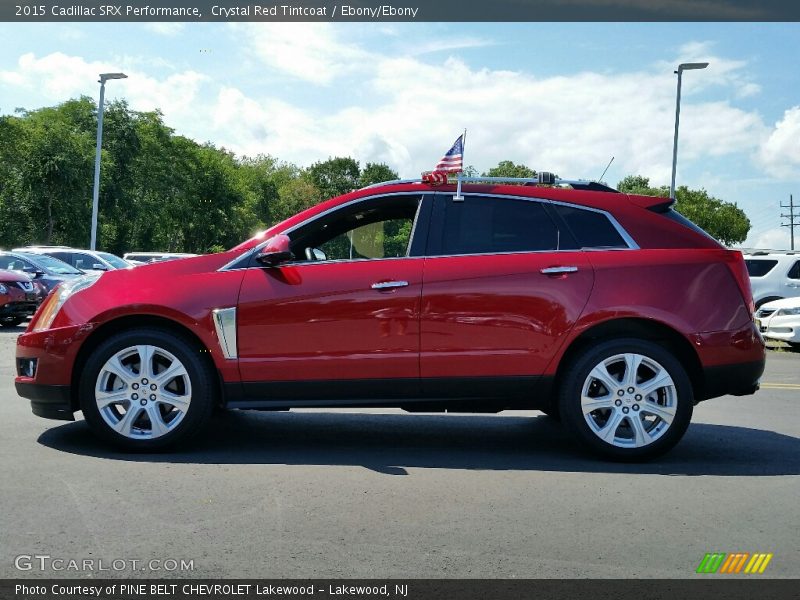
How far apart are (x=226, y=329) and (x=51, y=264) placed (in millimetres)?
16875

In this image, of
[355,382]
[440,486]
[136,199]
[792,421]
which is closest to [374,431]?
[355,382]

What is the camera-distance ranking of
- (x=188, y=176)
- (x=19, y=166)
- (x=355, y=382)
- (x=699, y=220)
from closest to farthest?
(x=355, y=382) < (x=19, y=166) < (x=188, y=176) < (x=699, y=220)

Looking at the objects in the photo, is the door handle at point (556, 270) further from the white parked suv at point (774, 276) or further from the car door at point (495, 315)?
the white parked suv at point (774, 276)

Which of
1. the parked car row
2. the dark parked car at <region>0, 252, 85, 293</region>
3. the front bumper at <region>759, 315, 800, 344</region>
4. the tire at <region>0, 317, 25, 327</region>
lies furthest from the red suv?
the dark parked car at <region>0, 252, 85, 293</region>

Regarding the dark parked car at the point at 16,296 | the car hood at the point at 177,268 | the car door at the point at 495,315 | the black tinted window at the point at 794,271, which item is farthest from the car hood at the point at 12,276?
the black tinted window at the point at 794,271

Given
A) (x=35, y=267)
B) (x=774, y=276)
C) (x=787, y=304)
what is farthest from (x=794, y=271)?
(x=35, y=267)

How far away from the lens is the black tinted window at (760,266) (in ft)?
69.4

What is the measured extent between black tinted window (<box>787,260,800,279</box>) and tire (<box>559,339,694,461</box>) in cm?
1664

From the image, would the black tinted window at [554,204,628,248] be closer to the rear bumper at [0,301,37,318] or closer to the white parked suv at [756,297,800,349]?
the white parked suv at [756,297,800,349]

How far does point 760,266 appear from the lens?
21.2 m

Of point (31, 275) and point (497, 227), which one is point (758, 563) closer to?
point (497, 227)

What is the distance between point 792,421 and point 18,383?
6.03 meters

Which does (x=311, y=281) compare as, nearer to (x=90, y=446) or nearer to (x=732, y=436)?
(x=90, y=446)
